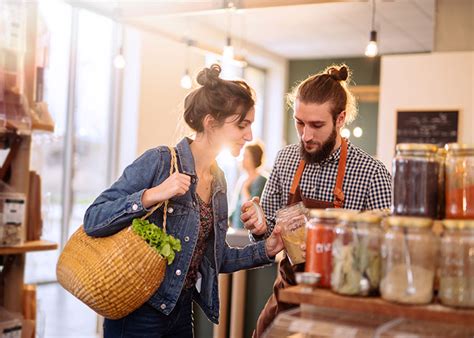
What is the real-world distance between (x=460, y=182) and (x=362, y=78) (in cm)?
842

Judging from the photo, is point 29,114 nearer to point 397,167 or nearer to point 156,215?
point 156,215

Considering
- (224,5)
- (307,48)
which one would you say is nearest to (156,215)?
(224,5)

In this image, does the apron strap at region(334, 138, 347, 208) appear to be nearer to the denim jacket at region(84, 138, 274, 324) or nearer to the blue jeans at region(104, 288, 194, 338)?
the denim jacket at region(84, 138, 274, 324)

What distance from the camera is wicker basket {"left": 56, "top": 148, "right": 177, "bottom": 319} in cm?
194

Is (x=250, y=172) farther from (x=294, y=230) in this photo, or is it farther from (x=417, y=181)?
(x=417, y=181)

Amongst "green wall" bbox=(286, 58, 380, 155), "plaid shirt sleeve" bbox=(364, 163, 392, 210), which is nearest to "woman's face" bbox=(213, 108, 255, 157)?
"plaid shirt sleeve" bbox=(364, 163, 392, 210)

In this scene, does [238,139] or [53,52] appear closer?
[238,139]

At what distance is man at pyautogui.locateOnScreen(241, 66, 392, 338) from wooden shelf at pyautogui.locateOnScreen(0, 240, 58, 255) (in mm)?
997

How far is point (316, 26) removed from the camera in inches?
307

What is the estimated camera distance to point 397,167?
1.43 m

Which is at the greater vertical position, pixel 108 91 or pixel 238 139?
pixel 108 91

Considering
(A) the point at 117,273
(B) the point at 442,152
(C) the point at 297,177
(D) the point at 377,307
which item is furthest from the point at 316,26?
(D) the point at 377,307

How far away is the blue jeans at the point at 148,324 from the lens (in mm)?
2059

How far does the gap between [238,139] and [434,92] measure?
4.42 metres
